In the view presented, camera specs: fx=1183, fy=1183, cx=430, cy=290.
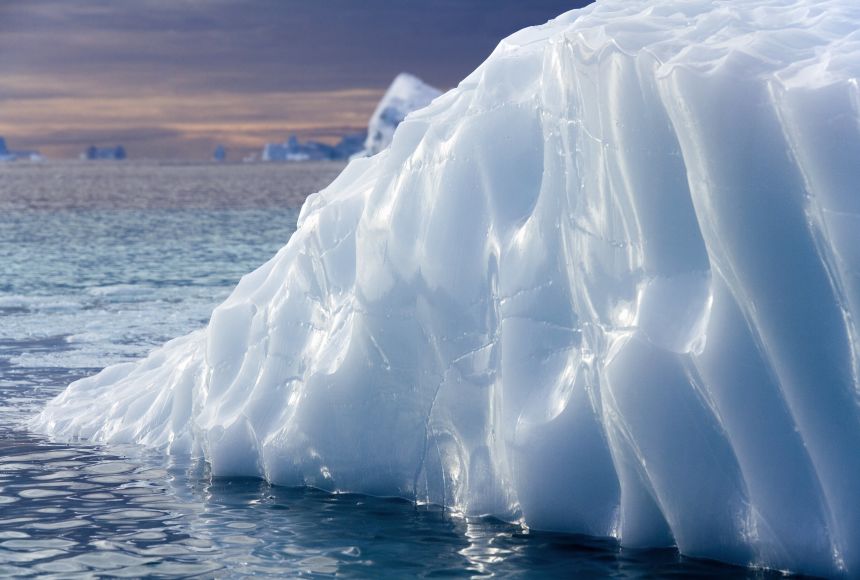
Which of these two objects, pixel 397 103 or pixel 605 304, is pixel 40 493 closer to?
pixel 605 304

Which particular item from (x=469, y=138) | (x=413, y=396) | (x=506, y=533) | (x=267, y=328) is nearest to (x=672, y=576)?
(x=506, y=533)

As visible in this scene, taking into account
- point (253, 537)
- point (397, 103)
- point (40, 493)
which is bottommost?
point (253, 537)

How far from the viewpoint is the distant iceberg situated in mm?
128625

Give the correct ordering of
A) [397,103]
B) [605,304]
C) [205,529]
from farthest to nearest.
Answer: [397,103]
[205,529]
[605,304]

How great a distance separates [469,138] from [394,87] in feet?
415

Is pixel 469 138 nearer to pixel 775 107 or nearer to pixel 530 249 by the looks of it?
pixel 530 249

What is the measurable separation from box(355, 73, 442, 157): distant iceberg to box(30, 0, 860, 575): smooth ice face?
390 feet

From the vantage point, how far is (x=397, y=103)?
129 metres

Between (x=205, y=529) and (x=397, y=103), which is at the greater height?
(x=397, y=103)

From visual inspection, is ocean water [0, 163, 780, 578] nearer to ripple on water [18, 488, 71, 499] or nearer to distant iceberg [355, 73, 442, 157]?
ripple on water [18, 488, 71, 499]

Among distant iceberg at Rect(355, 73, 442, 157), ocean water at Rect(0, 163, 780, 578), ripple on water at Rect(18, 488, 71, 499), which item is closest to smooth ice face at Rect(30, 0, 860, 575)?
ocean water at Rect(0, 163, 780, 578)

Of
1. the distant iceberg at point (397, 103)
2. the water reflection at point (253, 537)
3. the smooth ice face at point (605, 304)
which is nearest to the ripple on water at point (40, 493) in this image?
the water reflection at point (253, 537)

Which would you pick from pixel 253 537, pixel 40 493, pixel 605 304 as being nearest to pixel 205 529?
pixel 253 537

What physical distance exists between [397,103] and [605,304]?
124 m
